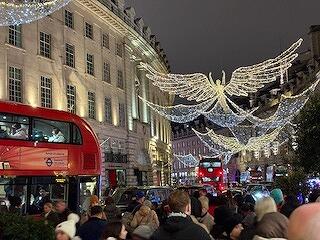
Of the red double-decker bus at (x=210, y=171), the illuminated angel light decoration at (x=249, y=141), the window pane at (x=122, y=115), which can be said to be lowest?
the red double-decker bus at (x=210, y=171)

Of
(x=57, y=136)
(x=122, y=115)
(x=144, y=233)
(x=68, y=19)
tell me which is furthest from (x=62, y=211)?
(x=122, y=115)

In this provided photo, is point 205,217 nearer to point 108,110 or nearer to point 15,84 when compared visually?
point 15,84

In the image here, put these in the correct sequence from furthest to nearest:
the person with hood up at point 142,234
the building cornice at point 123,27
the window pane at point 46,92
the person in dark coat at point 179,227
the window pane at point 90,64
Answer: the window pane at point 90,64 < the building cornice at point 123,27 < the window pane at point 46,92 < the person with hood up at point 142,234 < the person in dark coat at point 179,227

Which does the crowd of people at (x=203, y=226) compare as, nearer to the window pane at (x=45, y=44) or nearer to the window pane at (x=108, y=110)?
the window pane at (x=45, y=44)

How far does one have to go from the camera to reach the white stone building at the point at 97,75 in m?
31.3

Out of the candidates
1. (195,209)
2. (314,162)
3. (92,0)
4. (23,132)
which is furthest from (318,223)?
(92,0)

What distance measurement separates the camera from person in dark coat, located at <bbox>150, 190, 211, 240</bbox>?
15.5 ft

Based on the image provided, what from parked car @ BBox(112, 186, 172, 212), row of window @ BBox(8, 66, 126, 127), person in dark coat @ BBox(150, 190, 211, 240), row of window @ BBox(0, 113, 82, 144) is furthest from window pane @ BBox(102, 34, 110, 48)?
person in dark coat @ BBox(150, 190, 211, 240)

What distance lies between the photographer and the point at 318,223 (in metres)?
2.28

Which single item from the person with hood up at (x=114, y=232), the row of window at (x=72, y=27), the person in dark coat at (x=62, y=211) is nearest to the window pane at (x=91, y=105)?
the row of window at (x=72, y=27)

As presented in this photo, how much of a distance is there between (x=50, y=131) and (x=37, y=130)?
1.99 ft

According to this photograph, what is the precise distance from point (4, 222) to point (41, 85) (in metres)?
24.8

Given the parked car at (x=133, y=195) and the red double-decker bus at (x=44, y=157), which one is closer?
the red double-decker bus at (x=44, y=157)

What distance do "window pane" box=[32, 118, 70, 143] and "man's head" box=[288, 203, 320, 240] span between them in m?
15.1
